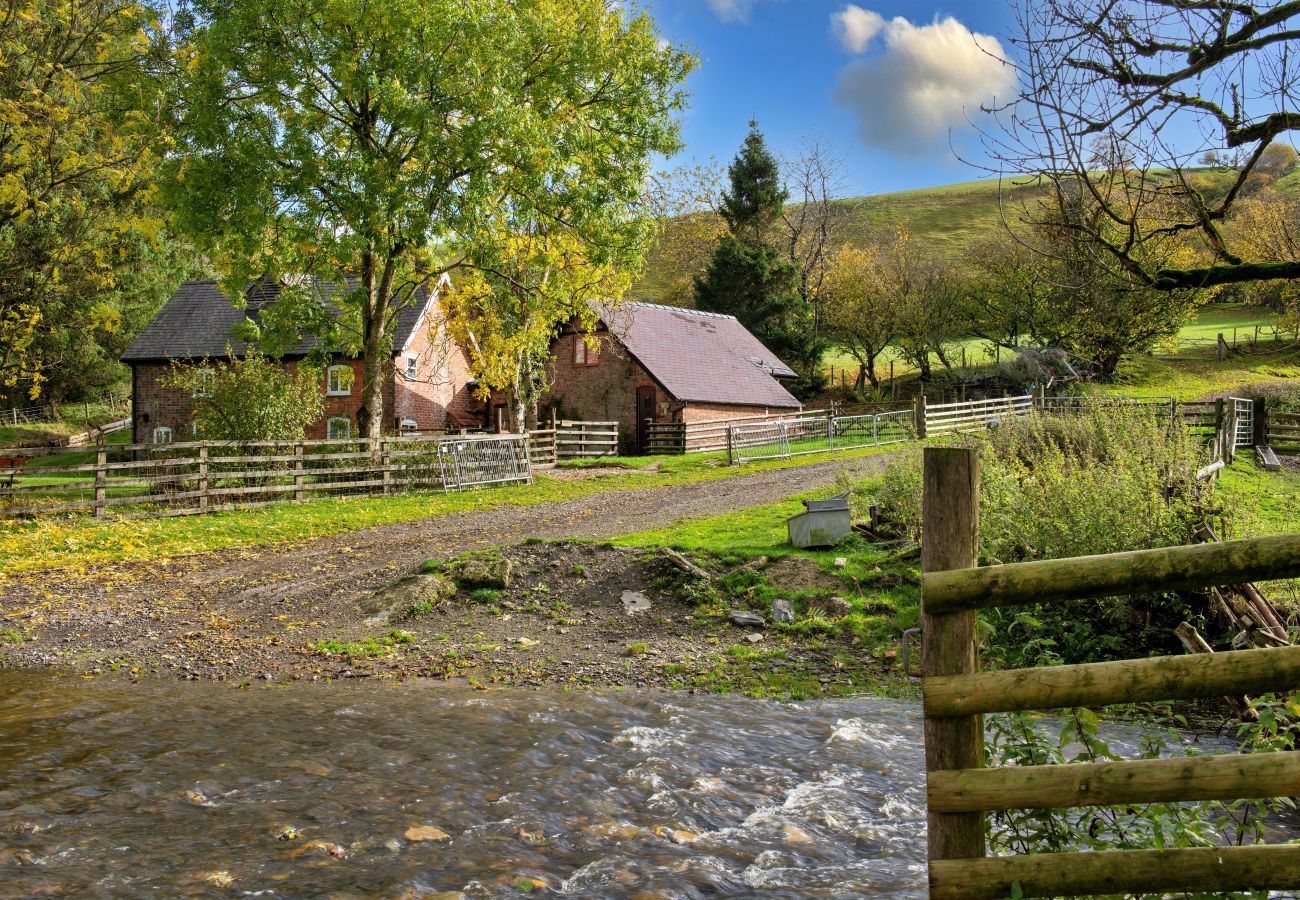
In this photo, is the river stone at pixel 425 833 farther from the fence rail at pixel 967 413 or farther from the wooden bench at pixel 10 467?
the fence rail at pixel 967 413

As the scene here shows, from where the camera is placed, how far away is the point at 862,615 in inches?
406

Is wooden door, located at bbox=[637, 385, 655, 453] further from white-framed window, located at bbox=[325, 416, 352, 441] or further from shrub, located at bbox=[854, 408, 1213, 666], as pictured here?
shrub, located at bbox=[854, 408, 1213, 666]

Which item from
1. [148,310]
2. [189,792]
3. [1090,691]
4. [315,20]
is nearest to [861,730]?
[1090,691]

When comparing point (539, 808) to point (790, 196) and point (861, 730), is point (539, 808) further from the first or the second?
point (790, 196)

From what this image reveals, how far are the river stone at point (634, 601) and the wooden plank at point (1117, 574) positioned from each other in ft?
25.6

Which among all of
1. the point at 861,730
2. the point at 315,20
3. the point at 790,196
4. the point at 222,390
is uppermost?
the point at 790,196

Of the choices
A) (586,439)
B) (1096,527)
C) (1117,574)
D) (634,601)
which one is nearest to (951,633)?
(1117,574)

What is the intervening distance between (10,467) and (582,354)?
2156 cm

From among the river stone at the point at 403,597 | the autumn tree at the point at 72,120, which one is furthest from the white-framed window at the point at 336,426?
the river stone at the point at 403,597

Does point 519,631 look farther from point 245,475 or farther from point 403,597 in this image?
point 245,475

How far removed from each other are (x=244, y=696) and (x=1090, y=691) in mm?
7501

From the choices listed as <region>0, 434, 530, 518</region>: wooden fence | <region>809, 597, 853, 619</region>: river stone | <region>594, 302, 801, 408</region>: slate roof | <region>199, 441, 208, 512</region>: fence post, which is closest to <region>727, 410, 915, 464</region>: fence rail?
<region>594, 302, 801, 408</region>: slate roof

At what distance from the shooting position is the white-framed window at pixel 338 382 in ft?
121

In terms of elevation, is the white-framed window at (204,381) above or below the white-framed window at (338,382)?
below
